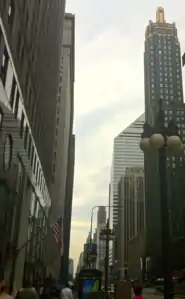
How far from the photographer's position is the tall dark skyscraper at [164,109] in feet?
95.3

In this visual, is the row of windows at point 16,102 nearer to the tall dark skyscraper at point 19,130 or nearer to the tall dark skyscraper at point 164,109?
the tall dark skyscraper at point 19,130

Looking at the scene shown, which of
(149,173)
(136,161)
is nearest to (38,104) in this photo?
(149,173)

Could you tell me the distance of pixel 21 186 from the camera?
38781mm

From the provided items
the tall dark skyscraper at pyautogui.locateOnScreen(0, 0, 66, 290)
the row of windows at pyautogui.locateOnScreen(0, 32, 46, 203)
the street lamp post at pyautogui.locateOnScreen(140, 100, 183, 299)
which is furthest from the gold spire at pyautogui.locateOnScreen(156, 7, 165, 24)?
the street lamp post at pyautogui.locateOnScreen(140, 100, 183, 299)

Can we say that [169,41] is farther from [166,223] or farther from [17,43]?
[166,223]

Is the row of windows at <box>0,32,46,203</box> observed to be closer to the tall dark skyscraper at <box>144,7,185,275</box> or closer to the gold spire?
the tall dark skyscraper at <box>144,7,185,275</box>

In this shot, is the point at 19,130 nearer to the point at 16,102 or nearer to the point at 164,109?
the point at 16,102

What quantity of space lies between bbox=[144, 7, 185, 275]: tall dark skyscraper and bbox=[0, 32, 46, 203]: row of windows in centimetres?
1069

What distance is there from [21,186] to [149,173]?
1480 cm

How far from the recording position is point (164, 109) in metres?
18.3

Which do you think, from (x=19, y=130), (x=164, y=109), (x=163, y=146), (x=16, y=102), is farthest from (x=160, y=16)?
(x=163, y=146)

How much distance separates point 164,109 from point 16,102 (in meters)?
18.6

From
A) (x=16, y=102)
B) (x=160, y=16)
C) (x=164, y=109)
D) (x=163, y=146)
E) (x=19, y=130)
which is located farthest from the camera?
(x=160, y=16)

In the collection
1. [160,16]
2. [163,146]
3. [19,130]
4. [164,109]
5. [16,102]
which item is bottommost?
[163,146]
